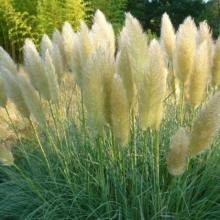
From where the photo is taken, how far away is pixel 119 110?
7.04 feet

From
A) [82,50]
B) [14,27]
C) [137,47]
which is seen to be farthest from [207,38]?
[14,27]

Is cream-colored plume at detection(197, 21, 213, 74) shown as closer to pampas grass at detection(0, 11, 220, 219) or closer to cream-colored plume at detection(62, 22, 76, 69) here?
pampas grass at detection(0, 11, 220, 219)

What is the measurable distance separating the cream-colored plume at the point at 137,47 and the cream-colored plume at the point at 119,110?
95 millimetres

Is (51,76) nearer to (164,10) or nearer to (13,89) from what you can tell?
(13,89)

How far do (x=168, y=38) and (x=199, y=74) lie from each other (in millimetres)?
702

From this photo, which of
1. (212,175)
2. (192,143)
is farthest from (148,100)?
(212,175)

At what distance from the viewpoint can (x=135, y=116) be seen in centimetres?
280

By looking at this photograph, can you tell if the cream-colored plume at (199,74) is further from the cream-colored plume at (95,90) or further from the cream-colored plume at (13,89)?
the cream-colored plume at (13,89)

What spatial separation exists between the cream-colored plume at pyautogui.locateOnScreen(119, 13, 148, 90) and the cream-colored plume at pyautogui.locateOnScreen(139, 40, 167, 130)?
82 millimetres

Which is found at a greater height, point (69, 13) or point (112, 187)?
point (69, 13)

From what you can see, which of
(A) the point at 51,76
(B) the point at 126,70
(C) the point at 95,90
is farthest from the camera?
(A) the point at 51,76

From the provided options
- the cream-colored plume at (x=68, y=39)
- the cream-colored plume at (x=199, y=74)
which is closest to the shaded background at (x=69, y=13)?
the cream-colored plume at (x=68, y=39)

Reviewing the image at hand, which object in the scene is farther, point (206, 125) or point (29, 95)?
point (29, 95)

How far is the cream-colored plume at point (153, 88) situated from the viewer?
1991 millimetres
